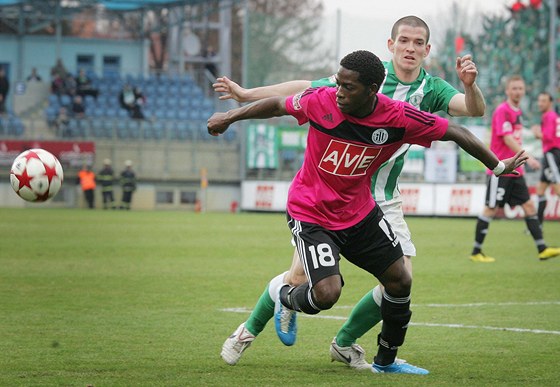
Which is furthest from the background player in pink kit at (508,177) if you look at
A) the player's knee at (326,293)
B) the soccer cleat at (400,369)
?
the player's knee at (326,293)

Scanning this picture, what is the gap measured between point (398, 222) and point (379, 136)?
1185 millimetres

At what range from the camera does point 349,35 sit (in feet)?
117

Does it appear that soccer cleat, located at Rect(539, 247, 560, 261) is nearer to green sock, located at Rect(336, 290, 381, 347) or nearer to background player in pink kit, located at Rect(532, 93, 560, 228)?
background player in pink kit, located at Rect(532, 93, 560, 228)

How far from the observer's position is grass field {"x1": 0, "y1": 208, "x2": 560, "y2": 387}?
6922 millimetres

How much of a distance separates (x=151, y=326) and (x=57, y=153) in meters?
27.5

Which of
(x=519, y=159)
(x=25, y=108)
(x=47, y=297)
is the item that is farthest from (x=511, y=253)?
(x=25, y=108)

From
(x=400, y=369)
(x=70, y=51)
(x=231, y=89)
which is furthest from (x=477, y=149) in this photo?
(x=70, y=51)

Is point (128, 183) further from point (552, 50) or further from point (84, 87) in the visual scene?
point (552, 50)

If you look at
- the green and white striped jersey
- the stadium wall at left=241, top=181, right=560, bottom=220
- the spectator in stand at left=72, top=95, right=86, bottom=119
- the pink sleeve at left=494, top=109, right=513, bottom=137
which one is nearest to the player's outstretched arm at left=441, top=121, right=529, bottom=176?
the green and white striped jersey

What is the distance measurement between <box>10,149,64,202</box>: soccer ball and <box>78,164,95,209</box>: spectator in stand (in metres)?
26.5

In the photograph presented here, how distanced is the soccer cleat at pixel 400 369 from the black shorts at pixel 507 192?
8546 mm

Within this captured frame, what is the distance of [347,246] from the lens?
6.92 m

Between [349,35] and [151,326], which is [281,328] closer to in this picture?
[151,326]

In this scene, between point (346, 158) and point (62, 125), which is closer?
point (346, 158)
